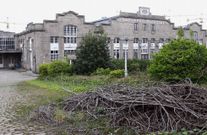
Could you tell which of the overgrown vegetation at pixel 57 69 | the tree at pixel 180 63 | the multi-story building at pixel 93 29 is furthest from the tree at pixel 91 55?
the tree at pixel 180 63

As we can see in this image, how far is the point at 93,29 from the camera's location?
155 feet

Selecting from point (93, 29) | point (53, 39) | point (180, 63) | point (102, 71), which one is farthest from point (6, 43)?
point (180, 63)

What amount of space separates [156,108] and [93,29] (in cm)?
3842

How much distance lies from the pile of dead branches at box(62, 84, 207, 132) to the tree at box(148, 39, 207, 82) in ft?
27.3

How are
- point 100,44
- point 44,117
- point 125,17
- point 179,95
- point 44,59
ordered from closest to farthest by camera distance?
point 179,95 → point 44,117 → point 100,44 → point 44,59 → point 125,17

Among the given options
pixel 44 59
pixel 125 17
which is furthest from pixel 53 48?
pixel 125 17

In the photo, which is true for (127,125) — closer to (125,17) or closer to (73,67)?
(73,67)

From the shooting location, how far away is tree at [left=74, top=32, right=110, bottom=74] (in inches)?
1212

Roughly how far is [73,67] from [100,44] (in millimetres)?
3386

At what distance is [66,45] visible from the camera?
152 feet

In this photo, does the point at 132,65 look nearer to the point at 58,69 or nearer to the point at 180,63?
the point at 58,69

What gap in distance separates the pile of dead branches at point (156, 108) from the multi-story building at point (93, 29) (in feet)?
96.3

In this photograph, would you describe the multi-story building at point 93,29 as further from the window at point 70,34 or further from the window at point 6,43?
the window at point 6,43

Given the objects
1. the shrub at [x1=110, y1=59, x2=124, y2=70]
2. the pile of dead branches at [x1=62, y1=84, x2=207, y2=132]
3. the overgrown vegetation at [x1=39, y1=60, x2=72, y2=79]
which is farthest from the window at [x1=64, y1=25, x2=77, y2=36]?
the pile of dead branches at [x1=62, y1=84, x2=207, y2=132]
